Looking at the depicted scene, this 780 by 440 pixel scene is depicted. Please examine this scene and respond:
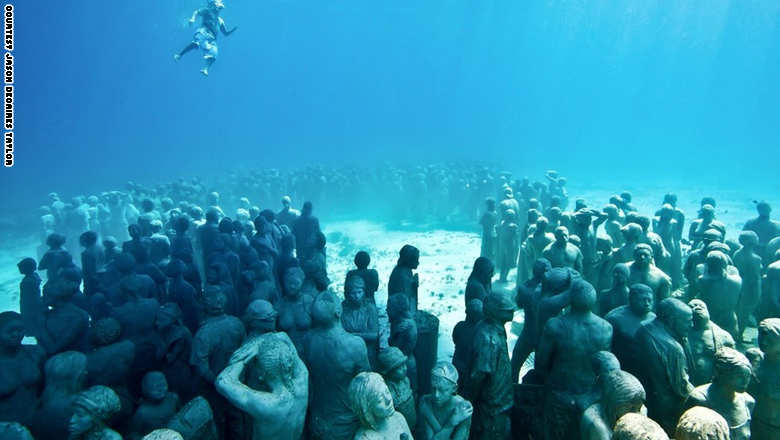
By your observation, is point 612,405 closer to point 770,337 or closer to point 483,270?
point 770,337

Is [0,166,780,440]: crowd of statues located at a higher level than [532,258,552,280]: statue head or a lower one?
lower

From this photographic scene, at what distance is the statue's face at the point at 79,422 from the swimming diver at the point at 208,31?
41.4ft

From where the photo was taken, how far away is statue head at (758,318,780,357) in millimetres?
4465

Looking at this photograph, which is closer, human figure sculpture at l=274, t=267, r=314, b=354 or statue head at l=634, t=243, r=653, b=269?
human figure sculpture at l=274, t=267, r=314, b=354

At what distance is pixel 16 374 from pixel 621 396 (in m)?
6.51

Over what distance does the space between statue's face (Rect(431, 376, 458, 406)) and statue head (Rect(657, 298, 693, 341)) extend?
9.79 ft

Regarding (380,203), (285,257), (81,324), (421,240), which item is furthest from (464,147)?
(81,324)

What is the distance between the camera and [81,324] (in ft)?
21.3

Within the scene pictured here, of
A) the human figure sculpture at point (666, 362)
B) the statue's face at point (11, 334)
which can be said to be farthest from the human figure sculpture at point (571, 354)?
the statue's face at point (11, 334)

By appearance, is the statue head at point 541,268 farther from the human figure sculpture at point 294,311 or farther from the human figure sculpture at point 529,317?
the human figure sculpture at point 294,311

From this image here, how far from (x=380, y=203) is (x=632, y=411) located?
2381 cm

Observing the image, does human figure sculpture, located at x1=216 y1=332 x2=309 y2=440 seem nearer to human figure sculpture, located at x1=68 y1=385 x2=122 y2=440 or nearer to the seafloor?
human figure sculpture, located at x1=68 y1=385 x2=122 y2=440

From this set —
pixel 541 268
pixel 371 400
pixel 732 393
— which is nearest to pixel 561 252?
pixel 541 268

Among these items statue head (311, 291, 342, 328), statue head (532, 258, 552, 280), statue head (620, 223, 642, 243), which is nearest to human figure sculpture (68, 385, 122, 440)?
statue head (311, 291, 342, 328)
